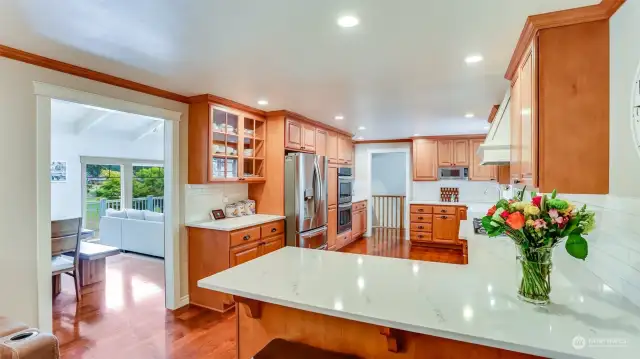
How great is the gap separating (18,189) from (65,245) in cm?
164

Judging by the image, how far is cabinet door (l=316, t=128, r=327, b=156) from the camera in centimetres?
525

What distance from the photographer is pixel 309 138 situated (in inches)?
196

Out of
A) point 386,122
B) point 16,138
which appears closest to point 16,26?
point 16,138

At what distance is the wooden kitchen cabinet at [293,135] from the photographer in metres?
4.38

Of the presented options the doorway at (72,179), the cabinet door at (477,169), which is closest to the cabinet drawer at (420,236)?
the cabinet door at (477,169)

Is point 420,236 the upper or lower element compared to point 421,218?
lower

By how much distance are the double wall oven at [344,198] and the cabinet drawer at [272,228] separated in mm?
1797

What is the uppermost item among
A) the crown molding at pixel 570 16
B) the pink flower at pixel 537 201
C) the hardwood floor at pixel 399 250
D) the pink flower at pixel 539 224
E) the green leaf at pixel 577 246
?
the crown molding at pixel 570 16

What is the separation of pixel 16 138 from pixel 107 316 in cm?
192

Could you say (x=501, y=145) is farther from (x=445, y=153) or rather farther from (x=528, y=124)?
(x=445, y=153)

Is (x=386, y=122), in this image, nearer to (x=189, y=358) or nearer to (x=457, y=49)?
(x=457, y=49)

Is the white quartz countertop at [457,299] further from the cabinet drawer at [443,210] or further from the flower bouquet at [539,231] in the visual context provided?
the cabinet drawer at [443,210]

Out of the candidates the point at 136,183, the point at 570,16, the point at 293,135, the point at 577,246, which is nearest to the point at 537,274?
the point at 577,246

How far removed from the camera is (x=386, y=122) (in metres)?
5.06
